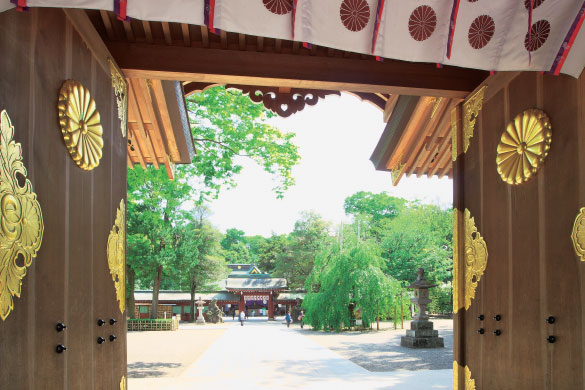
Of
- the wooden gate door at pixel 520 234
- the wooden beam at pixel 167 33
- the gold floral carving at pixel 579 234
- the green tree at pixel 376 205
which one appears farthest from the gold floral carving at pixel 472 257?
the green tree at pixel 376 205

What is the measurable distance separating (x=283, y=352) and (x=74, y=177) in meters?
9.78

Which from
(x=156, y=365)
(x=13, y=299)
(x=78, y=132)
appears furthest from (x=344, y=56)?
(x=156, y=365)

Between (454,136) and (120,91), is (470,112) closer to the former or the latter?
(454,136)

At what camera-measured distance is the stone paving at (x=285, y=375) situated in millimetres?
7016

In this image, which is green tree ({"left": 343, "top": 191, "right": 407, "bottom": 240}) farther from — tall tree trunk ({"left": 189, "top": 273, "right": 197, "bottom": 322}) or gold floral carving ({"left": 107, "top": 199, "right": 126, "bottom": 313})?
gold floral carving ({"left": 107, "top": 199, "right": 126, "bottom": 313})

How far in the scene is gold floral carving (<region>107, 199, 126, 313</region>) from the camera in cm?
295

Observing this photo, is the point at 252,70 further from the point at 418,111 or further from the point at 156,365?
the point at 156,365

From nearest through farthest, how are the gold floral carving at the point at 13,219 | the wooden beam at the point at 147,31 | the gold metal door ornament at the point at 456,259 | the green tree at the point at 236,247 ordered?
the gold floral carving at the point at 13,219 < the wooden beam at the point at 147,31 < the gold metal door ornament at the point at 456,259 < the green tree at the point at 236,247

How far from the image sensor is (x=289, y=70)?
337 centimetres

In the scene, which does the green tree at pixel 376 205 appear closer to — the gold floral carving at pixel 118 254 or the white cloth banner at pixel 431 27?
the gold floral carving at pixel 118 254

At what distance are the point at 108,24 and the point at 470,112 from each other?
2531mm

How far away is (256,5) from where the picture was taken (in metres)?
1.99

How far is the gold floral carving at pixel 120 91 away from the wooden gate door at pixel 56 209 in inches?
3.9

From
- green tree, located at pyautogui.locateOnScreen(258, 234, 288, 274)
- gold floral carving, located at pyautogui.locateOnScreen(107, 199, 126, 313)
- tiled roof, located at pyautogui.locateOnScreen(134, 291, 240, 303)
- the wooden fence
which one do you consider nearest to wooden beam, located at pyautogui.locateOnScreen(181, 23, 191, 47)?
gold floral carving, located at pyautogui.locateOnScreen(107, 199, 126, 313)
